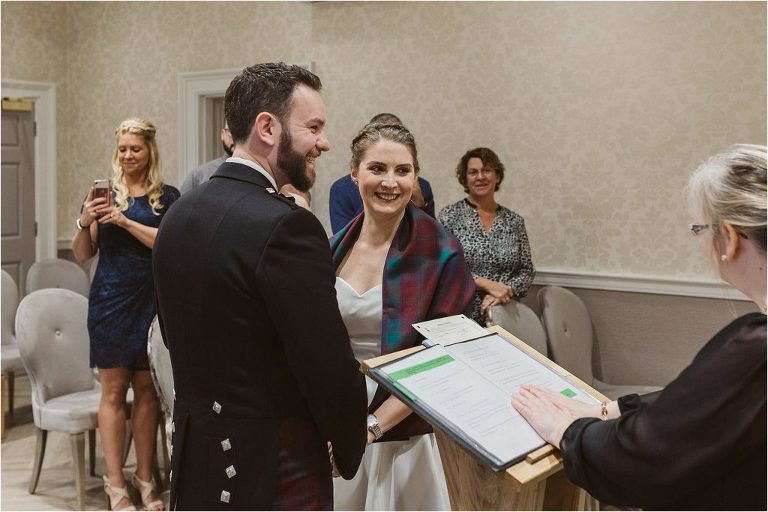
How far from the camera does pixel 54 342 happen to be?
380 centimetres

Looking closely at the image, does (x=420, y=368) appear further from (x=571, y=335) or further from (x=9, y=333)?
(x=9, y=333)

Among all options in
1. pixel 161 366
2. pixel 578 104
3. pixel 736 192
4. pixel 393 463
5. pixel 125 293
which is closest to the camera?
pixel 736 192

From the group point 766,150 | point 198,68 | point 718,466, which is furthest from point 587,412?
point 198,68

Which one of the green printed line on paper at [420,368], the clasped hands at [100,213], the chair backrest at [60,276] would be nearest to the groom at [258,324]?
the green printed line on paper at [420,368]

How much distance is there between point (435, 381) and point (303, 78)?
27.5 inches

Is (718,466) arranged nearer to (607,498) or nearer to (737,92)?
(607,498)

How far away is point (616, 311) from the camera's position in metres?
4.67

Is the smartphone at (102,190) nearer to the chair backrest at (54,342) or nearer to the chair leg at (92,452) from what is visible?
the chair backrest at (54,342)

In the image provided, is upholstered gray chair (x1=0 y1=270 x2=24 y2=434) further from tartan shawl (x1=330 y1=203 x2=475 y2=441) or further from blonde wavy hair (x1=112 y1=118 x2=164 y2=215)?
tartan shawl (x1=330 y1=203 x2=475 y2=441)

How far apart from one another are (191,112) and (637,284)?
370 centimetres

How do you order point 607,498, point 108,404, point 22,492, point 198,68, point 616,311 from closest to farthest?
point 607,498, point 108,404, point 22,492, point 616,311, point 198,68

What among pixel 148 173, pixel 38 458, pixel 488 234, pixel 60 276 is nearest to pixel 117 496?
pixel 38 458

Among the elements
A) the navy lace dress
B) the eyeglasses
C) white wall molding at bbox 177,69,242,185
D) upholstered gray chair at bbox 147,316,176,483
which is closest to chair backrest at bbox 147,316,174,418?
upholstered gray chair at bbox 147,316,176,483

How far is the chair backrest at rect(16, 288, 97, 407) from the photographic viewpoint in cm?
371
